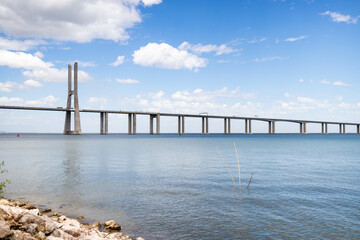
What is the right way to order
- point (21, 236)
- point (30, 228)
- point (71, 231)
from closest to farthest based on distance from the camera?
1. point (21, 236)
2. point (30, 228)
3. point (71, 231)

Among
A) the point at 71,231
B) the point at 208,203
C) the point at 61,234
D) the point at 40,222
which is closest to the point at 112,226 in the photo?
the point at 71,231

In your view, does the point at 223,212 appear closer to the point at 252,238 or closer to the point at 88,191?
the point at 252,238

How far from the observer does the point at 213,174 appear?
84.8 ft

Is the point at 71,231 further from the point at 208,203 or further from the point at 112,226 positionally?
Answer: the point at 208,203

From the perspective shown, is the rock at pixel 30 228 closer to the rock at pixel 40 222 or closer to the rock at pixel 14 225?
the rock at pixel 14 225

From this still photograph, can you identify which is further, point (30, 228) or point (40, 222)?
point (40, 222)

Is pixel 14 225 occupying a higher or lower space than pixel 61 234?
higher

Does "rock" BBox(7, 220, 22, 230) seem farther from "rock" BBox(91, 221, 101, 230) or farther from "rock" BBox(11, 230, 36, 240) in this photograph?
"rock" BBox(91, 221, 101, 230)

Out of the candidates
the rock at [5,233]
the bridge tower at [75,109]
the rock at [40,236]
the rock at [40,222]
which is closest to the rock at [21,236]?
the rock at [5,233]

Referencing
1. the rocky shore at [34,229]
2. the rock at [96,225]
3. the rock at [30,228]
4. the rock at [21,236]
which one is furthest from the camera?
the rock at [96,225]

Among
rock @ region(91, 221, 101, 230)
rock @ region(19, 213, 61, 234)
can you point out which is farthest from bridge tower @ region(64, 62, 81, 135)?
rock @ region(19, 213, 61, 234)

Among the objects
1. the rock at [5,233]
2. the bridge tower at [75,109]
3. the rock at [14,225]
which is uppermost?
the bridge tower at [75,109]

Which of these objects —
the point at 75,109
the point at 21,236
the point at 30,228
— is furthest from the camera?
the point at 75,109

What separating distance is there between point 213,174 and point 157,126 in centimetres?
15912
